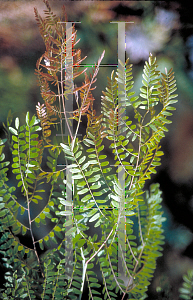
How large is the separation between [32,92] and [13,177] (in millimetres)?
333

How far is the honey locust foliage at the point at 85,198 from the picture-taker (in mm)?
706

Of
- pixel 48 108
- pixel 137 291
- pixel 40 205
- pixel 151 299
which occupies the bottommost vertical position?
pixel 151 299

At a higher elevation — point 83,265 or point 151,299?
point 83,265

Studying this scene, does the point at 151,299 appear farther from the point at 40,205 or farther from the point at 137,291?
the point at 40,205

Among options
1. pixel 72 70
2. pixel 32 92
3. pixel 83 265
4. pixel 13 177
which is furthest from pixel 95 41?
pixel 83 265

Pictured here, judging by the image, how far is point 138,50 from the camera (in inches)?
32.9

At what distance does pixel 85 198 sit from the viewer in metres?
0.69

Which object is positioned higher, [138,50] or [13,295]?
[138,50]

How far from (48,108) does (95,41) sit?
310mm

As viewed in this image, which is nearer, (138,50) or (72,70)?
(72,70)

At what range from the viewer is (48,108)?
0.79 meters

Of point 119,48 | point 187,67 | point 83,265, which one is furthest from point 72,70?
point 83,265

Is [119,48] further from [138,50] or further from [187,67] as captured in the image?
[187,67]

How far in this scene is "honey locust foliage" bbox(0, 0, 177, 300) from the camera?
0.71 m
